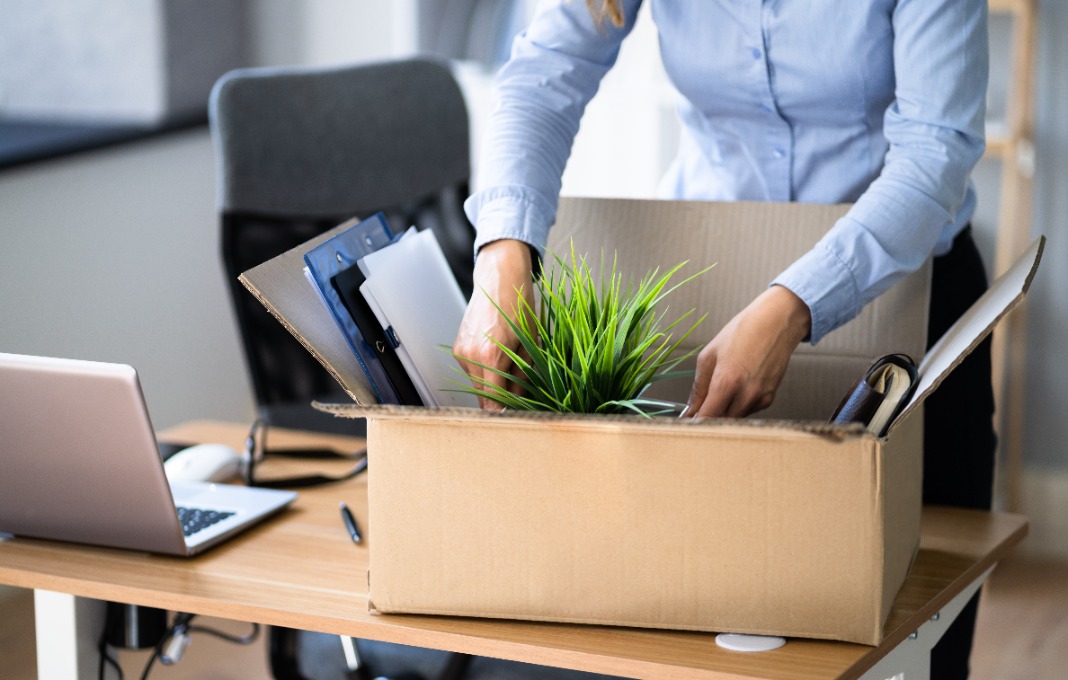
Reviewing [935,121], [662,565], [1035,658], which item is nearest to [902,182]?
[935,121]

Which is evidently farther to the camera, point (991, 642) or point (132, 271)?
point (132, 271)

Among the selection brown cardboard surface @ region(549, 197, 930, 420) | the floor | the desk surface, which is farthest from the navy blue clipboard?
the floor

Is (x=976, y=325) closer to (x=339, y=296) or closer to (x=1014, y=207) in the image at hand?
(x=339, y=296)

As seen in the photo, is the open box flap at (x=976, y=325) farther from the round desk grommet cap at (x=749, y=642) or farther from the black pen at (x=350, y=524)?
the black pen at (x=350, y=524)

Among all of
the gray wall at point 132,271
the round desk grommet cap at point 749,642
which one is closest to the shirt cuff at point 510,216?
the round desk grommet cap at point 749,642

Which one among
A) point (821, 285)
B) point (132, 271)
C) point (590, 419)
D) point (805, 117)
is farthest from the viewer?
point (132, 271)

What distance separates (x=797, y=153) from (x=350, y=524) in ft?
2.08

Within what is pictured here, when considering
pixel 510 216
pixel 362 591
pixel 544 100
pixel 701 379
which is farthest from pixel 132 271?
pixel 701 379

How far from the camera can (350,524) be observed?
122 cm

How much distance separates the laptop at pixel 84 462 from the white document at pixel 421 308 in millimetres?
220

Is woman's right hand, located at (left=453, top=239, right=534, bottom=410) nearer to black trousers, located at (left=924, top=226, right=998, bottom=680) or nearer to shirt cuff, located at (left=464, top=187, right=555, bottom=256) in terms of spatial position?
shirt cuff, located at (left=464, top=187, right=555, bottom=256)

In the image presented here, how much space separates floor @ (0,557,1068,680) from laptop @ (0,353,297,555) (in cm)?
112

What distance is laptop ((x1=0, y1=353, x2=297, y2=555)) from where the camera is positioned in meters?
1.06

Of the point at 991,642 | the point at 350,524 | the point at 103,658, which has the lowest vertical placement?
the point at 991,642
